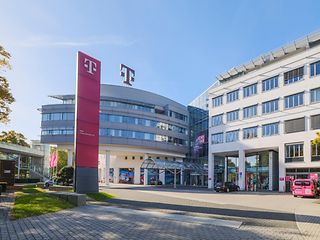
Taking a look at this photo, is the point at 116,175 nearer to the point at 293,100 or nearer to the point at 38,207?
the point at 293,100

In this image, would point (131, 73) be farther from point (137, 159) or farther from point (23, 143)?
point (23, 143)

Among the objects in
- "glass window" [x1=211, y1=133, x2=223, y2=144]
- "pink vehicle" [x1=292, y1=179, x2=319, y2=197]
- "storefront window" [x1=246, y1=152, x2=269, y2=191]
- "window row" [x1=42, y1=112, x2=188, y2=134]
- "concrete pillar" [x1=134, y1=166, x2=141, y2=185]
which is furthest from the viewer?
"concrete pillar" [x1=134, y1=166, x2=141, y2=185]

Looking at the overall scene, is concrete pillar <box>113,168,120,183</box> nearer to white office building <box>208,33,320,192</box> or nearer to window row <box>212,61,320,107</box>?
white office building <box>208,33,320,192</box>

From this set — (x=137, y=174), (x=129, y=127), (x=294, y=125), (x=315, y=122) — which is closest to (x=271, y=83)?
(x=294, y=125)

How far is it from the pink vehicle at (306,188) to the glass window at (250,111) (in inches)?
674

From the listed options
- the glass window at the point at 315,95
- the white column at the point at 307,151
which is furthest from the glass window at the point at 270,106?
the white column at the point at 307,151

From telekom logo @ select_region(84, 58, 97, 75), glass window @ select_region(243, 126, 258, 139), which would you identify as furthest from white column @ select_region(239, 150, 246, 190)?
telekom logo @ select_region(84, 58, 97, 75)

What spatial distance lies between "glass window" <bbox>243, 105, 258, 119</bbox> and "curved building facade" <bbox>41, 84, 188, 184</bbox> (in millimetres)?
24922

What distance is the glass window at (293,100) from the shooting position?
46.1 meters

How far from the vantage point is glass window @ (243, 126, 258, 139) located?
53.1m

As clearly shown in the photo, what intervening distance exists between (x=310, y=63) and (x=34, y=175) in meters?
63.5

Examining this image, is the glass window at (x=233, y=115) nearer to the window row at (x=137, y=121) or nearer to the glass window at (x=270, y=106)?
the glass window at (x=270, y=106)

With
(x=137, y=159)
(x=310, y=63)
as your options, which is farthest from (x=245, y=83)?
(x=137, y=159)

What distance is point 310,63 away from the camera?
45.1m
